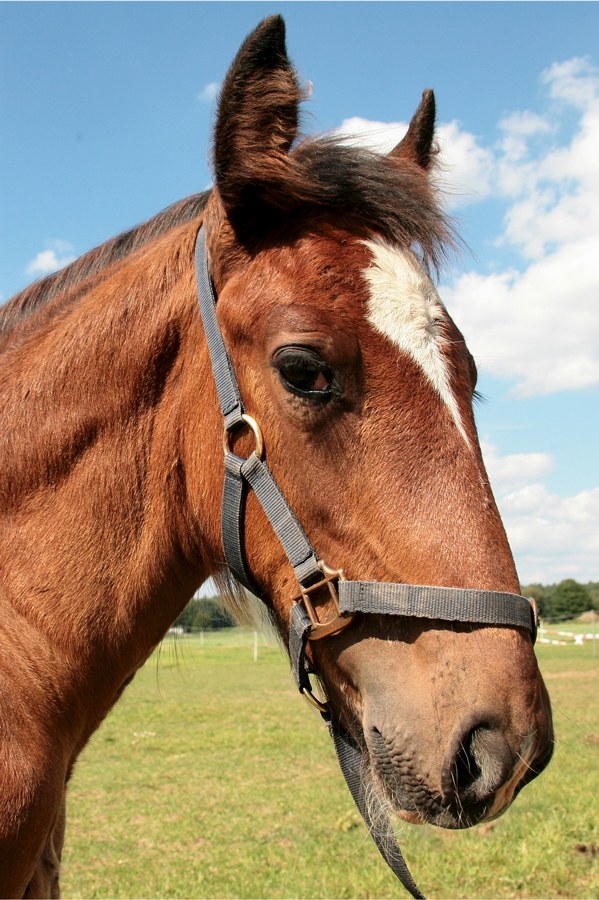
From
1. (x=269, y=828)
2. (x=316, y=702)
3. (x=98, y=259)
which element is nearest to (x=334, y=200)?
(x=98, y=259)

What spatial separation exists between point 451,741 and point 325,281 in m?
1.29

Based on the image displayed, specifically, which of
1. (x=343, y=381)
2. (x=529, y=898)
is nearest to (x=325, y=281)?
(x=343, y=381)

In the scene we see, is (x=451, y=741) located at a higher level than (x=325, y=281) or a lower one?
lower

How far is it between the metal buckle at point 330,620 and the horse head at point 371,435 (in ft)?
0.09

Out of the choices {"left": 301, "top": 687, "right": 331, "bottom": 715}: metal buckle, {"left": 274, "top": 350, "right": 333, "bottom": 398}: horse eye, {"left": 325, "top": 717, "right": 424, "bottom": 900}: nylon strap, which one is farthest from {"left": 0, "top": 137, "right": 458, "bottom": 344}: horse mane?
{"left": 325, "top": 717, "right": 424, "bottom": 900}: nylon strap

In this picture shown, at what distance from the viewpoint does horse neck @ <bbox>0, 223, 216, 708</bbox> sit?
6.87 feet

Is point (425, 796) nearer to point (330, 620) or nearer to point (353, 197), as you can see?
point (330, 620)

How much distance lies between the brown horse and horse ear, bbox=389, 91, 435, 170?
424 mm

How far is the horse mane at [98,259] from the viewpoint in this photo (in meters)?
2.63

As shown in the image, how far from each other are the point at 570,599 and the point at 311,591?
8651 cm

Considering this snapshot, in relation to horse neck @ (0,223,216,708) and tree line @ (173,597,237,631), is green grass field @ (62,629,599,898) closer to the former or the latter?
tree line @ (173,597,237,631)

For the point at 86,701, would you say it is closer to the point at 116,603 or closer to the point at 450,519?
the point at 116,603

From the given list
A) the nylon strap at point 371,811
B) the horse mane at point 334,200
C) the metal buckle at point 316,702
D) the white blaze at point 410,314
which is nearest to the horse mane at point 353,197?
the horse mane at point 334,200

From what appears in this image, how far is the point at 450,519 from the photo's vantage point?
1752 millimetres
